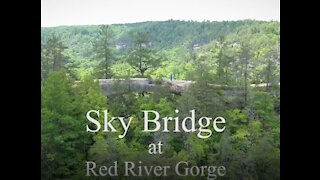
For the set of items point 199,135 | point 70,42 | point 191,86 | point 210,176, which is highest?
point 70,42

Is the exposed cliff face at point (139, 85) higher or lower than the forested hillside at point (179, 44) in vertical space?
lower

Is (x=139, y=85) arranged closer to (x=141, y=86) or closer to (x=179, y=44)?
(x=141, y=86)

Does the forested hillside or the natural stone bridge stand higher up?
the forested hillside

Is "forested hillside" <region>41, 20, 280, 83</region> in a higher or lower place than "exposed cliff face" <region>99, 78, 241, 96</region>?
higher

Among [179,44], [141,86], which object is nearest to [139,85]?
[141,86]

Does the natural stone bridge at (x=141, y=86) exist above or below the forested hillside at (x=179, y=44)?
below

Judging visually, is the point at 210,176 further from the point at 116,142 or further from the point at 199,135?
the point at 116,142
